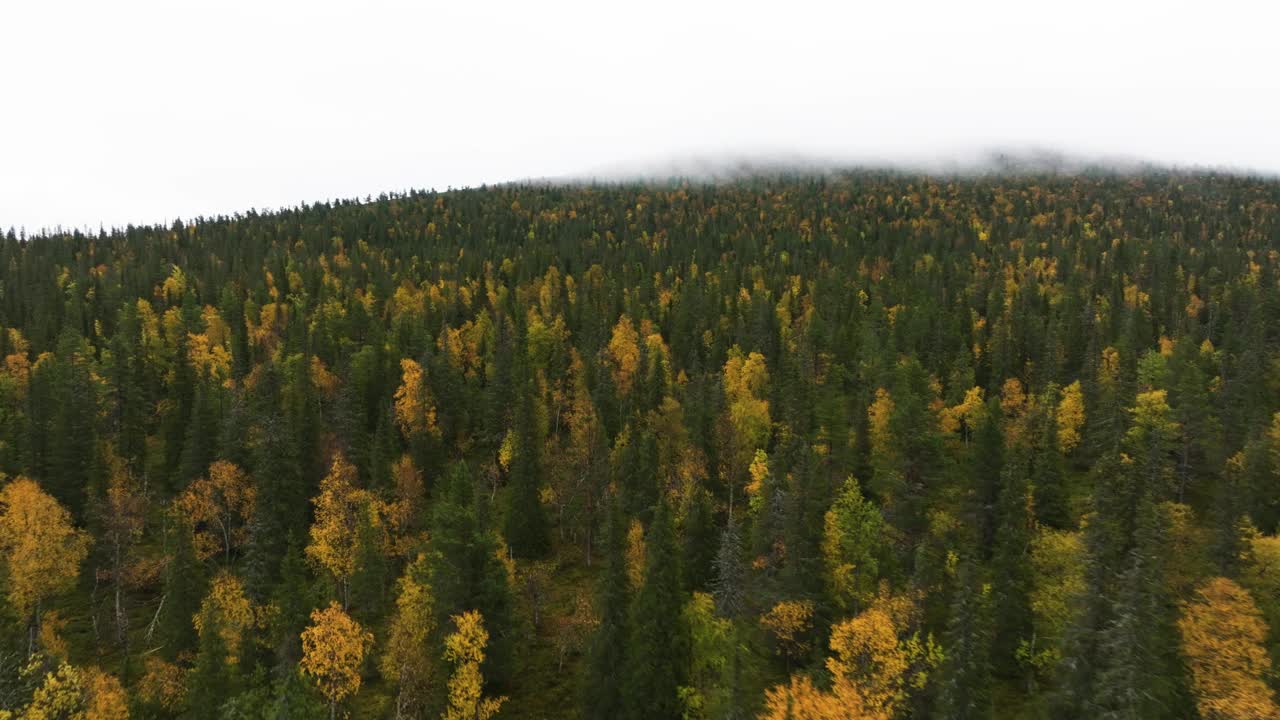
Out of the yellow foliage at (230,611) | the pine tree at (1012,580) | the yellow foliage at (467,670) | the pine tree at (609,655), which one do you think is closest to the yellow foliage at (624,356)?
the pine tree at (609,655)

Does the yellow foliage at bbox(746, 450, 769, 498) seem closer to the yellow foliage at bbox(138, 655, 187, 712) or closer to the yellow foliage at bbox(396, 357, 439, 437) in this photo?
the yellow foliage at bbox(396, 357, 439, 437)

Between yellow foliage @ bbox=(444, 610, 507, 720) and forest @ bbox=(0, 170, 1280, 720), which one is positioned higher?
forest @ bbox=(0, 170, 1280, 720)

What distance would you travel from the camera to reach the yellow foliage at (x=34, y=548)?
156 feet

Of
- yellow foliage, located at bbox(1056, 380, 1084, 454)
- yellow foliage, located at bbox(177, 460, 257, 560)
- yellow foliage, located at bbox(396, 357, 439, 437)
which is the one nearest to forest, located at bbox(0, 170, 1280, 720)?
yellow foliage, located at bbox(177, 460, 257, 560)

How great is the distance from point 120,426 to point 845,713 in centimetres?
7847

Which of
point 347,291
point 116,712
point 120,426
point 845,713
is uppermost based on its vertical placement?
point 347,291

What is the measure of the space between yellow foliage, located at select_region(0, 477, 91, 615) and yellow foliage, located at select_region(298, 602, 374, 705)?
79.9ft

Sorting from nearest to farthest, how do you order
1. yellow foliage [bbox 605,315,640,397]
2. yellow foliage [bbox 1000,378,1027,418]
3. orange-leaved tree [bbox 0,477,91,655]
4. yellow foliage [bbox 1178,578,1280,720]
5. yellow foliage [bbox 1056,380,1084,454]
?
1. yellow foliage [bbox 1178,578,1280,720]
2. orange-leaved tree [bbox 0,477,91,655]
3. yellow foliage [bbox 1056,380,1084,454]
4. yellow foliage [bbox 1000,378,1027,418]
5. yellow foliage [bbox 605,315,640,397]

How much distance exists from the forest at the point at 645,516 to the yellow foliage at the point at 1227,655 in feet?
0.71

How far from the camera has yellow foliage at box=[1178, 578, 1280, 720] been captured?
A: 29094 mm

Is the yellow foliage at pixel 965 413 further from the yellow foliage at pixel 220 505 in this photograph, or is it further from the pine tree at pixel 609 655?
the yellow foliage at pixel 220 505

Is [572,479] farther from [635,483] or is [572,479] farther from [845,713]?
[845,713]

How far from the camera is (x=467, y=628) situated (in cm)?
4188

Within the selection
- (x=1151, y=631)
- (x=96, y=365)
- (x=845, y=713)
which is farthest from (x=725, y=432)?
(x=96, y=365)
